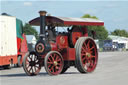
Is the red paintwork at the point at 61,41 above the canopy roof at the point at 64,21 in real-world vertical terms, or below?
below

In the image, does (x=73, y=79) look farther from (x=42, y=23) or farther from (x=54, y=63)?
(x=42, y=23)

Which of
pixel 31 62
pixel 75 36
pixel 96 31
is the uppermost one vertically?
pixel 96 31

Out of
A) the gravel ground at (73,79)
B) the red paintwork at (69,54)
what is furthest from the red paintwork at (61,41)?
the gravel ground at (73,79)

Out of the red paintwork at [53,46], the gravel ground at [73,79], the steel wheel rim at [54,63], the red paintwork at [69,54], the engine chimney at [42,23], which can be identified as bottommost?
the gravel ground at [73,79]

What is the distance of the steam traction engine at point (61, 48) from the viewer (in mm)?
14578

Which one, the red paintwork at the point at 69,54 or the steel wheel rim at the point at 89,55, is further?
the steel wheel rim at the point at 89,55

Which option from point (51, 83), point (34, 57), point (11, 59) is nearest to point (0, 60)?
point (11, 59)

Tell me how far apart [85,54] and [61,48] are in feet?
3.32

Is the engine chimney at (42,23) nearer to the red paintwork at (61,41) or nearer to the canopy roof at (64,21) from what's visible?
the canopy roof at (64,21)

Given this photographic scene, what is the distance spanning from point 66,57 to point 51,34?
42.4 inches

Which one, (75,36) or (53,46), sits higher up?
(75,36)

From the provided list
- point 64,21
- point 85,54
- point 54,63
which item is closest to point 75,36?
point 85,54

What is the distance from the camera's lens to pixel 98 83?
11.0 meters

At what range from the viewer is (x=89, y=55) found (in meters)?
15.5
